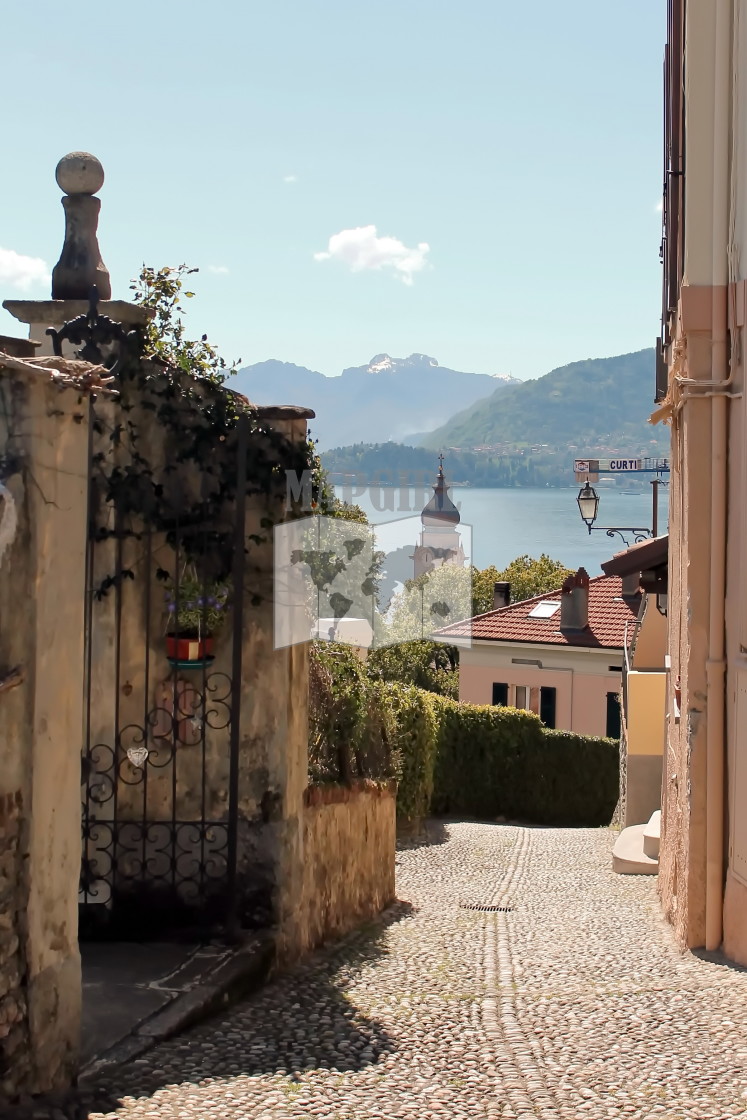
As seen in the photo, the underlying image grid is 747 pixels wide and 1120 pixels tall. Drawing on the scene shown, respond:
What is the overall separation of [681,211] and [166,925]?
19.4 feet

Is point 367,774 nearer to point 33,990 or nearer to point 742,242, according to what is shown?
point 742,242

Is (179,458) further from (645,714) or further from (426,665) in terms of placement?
(426,665)

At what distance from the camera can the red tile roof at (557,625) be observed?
29328 millimetres

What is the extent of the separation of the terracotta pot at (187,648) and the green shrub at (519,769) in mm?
15296

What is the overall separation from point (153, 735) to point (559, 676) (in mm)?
24163

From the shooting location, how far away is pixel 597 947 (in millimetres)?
7805

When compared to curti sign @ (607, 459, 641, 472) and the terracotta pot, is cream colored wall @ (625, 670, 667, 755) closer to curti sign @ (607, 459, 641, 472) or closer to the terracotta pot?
curti sign @ (607, 459, 641, 472)

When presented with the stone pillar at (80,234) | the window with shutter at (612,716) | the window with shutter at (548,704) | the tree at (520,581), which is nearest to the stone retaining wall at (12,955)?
the stone pillar at (80,234)

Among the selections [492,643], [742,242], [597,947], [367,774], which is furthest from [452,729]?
[742,242]

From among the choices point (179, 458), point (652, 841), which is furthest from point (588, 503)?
point (179, 458)

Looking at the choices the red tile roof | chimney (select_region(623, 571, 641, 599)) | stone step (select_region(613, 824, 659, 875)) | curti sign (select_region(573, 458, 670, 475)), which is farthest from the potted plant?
the red tile roof

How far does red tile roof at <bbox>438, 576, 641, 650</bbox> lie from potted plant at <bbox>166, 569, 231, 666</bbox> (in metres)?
23.2

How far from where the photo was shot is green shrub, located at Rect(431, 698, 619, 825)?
21.6 m

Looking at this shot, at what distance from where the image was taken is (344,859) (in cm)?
796
